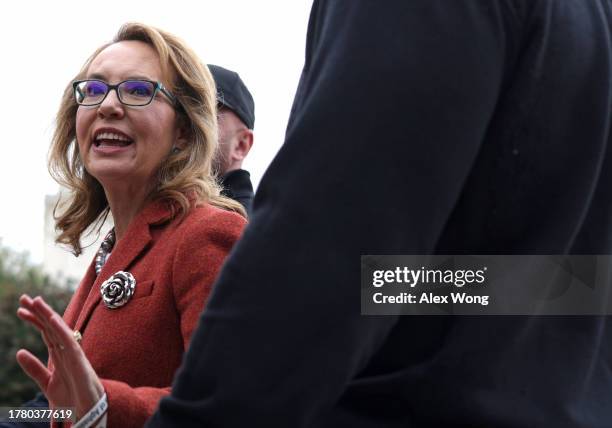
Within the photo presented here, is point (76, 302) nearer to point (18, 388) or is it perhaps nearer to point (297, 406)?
point (297, 406)

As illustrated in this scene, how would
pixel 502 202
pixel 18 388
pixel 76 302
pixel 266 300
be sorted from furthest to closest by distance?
1. pixel 18 388
2. pixel 76 302
3. pixel 502 202
4. pixel 266 300

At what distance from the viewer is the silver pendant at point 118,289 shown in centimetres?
252

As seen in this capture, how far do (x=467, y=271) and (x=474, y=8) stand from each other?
31 centimetres

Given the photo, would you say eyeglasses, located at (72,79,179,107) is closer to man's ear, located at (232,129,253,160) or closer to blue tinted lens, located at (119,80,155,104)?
blue tinted lens, located at (119,80,155,104)

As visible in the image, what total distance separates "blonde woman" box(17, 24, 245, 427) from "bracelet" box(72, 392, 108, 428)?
0.10 metres

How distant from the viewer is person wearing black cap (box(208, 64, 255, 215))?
4.54 m

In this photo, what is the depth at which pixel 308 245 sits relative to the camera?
0.96 meters

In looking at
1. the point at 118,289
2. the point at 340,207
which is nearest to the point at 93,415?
the point at 118,289

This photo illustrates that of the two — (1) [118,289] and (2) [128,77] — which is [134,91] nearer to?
(2) [128,77]

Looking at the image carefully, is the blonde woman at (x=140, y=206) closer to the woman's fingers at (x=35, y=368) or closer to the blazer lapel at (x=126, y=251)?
the blazer lapel at (x=126, y=251)

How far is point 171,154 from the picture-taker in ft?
9.59

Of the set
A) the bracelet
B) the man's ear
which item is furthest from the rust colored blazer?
the man's ear

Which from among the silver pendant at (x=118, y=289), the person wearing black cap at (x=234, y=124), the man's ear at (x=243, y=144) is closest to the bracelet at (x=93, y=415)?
the silver pendant at (x=118, y=289)

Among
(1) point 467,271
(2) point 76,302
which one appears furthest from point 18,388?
(1) point 467,271
